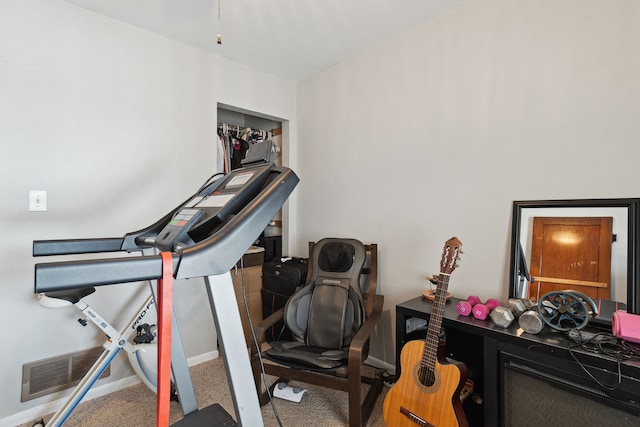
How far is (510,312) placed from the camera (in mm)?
1470

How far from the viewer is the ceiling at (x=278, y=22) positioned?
2.00 metres

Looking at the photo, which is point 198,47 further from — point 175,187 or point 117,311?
point 117,311

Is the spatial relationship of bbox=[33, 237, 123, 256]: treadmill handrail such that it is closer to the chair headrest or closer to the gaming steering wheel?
the chair headrest

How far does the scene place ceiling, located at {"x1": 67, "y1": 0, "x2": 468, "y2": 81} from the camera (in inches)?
78.5

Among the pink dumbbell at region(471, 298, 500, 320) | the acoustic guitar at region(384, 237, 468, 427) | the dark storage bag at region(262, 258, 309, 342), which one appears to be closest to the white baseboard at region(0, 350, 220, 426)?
the dark storage bag at region(262, 258, 309, 342)

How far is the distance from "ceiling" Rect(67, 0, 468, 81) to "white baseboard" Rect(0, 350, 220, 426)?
252 centimetres

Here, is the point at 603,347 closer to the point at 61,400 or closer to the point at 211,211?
the point at 211,211

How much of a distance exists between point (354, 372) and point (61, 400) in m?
1.85

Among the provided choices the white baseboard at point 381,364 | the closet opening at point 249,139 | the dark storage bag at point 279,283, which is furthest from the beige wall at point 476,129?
the closet opening at point 249,139

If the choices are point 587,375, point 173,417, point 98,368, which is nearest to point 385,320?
point 587,375

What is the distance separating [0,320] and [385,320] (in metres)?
2.45

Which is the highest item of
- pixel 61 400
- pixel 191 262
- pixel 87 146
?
pixel 87 146

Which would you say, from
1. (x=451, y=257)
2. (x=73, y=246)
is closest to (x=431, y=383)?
(x=451, y=257)

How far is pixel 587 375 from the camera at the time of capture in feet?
3.80
